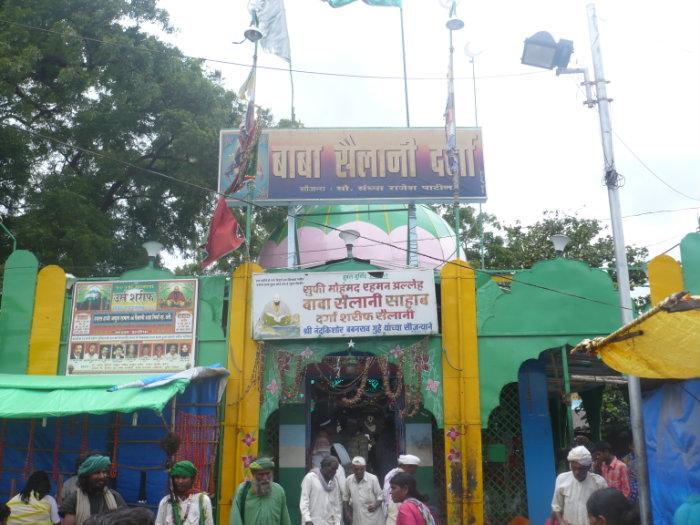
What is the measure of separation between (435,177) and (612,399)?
38.7 ft

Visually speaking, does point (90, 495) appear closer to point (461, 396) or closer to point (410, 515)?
point (410, 515)

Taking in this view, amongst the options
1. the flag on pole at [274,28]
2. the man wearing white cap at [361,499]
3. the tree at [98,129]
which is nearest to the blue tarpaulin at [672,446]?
the man wearing white cap at [361,499]

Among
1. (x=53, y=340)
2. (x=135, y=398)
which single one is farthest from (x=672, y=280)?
(x=53, y=340)

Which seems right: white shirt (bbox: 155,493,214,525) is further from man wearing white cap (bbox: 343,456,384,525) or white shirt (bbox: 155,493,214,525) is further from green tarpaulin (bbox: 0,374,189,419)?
man wearing white cap (bbox: 343,456,384,525)

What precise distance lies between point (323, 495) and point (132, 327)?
4.71 m

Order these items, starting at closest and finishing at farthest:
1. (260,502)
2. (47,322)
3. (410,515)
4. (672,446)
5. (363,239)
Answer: (410,515)
(672,446)
(260,502)
(47,322)
(363,239)

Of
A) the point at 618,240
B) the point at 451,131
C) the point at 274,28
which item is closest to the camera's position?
the point at 618,240

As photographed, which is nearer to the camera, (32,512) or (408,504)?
(408,504)

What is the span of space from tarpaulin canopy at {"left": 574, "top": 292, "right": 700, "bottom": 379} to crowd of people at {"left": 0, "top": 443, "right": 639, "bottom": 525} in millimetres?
1197

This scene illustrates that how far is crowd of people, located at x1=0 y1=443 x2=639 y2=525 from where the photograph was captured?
5.19 meters

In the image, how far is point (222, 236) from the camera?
11.3 meters

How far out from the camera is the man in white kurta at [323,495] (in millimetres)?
7719

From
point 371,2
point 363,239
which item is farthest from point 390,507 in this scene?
point 371,2

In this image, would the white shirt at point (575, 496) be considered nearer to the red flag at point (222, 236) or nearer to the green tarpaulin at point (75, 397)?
the green tarpaulin at point (75, 397)
